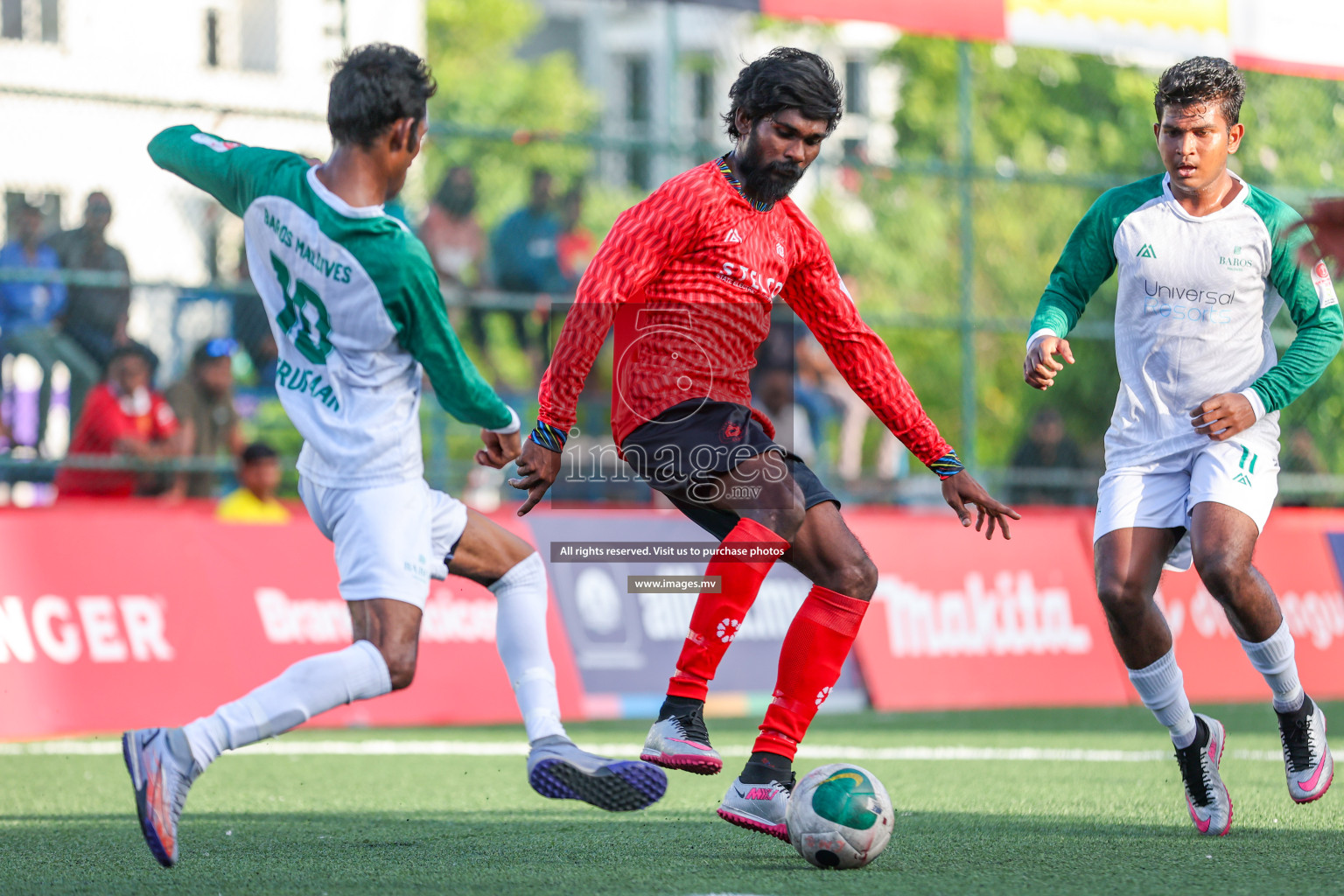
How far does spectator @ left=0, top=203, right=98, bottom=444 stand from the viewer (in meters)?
9.94

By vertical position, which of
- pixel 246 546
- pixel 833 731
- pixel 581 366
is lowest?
pixel 833 731

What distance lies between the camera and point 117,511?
31.1 feet

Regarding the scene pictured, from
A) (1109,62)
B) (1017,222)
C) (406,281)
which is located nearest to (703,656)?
(406,281)

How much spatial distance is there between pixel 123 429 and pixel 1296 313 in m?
6.97

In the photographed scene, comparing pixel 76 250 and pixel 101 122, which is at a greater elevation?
pixel 101 122

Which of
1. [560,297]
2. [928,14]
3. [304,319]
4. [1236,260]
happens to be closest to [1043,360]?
[1236,260]

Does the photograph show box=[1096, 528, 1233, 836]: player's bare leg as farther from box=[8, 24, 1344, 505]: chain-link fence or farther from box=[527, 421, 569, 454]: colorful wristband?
box=[8, 24, 1344, 505]: chain-link fence

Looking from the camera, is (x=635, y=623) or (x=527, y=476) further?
(x=635, y=623)

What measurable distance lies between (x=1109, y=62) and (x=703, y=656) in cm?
1575

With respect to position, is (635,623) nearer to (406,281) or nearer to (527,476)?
(527,476)

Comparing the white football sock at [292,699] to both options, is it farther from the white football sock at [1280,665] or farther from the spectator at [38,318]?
the spectator at [38,318]

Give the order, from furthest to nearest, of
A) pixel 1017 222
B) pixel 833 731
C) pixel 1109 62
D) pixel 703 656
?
pixel 1109 62 < pixel 1017 222 < pixel 833 731 < pixel 703 656

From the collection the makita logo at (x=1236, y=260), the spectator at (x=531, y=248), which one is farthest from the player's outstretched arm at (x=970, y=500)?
the spectator at (x=531, y=248)

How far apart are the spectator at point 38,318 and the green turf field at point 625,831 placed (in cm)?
261
